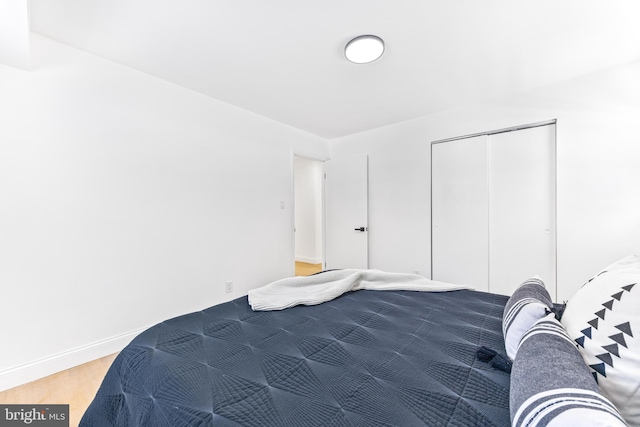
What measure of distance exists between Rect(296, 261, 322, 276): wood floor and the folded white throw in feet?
10.3

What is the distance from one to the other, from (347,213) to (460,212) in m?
1.71

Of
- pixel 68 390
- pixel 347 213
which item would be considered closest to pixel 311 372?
pixel 68 390

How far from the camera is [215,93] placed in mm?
2893

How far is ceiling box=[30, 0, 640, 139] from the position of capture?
1686mm

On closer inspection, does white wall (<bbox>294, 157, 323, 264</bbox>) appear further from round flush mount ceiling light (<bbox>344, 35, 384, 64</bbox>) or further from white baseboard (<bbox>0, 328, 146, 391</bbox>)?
white baseboard (<bbox>0, 328, 146, 391</bbox>)

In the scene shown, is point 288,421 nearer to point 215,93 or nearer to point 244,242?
point 244,242

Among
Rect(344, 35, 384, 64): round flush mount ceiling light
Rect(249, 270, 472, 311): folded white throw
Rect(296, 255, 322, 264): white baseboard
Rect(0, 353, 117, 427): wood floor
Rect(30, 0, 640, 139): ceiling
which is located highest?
Rect(30, 0, 640, 139): ceiling

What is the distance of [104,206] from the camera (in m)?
2.25

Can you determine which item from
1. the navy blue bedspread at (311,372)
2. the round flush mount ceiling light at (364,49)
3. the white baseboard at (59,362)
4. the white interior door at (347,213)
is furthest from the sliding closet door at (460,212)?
the white baseboard at (59,362)

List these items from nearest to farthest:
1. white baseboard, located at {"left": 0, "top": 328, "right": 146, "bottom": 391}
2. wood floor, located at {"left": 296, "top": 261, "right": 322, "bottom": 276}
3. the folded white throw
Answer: the folded white throw → white baseboard, located at {"left": 0, "top": 328, "right": 146, "bottom": 391} → wood floor, located at {"left": 296, "top": 261, "right": 322, "bottom": 276}

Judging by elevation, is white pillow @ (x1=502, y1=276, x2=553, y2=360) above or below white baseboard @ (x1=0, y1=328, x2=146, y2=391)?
above

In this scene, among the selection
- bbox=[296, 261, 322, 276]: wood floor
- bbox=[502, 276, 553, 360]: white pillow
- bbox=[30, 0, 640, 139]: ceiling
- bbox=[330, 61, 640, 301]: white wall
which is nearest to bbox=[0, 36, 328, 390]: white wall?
bbox=[30, 0, 640, 139]: ceiling

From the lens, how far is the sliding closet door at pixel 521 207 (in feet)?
9.14

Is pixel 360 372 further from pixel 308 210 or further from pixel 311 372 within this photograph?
pixel 308 210
